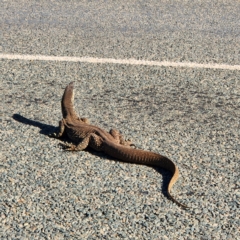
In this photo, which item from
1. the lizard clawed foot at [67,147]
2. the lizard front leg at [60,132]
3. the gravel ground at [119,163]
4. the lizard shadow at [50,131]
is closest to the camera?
the gravel ground at [119,163]

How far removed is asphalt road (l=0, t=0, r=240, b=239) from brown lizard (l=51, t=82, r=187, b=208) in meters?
0.09

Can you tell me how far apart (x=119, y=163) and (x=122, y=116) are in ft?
3.36

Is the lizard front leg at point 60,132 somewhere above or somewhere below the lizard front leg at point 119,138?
below

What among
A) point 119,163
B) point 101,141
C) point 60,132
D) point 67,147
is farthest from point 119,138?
point 60,132

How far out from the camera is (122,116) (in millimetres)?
5996

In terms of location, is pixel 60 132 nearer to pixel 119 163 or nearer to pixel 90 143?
pixel 90 143

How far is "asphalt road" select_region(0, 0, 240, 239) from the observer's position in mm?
4188

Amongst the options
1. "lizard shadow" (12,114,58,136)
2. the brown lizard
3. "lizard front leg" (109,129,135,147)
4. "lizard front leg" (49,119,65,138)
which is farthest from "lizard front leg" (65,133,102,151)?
"lizard shadow" (12,114,58,136)

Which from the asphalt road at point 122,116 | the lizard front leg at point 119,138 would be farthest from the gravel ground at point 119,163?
the lizard front leg at point 119,138

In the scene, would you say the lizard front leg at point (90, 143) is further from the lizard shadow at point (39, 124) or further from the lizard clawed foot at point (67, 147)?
the lizard shadow at point (39, 124)

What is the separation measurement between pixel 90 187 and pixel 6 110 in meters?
1.85

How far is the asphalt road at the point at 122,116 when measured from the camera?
419cm

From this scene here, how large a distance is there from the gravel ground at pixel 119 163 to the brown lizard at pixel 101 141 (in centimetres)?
8

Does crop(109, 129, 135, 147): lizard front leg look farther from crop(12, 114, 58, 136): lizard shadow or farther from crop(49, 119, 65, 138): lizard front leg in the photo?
crop(12, 114, 58, 136): lizard shadow
